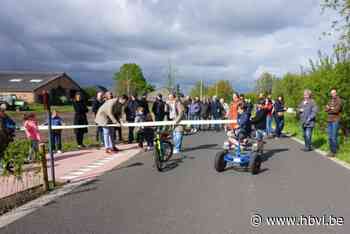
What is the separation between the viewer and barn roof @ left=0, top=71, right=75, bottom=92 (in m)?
72.6

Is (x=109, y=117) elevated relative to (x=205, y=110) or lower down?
Answer: elevated

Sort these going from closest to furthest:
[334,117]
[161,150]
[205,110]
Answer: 1. [161,150]
2. [334,117]
3. [205,110]

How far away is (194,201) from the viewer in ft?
21.7

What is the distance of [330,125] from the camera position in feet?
37.9

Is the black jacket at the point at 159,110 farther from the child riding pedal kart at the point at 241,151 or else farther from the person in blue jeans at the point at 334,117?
the person in blue jeans at the point at 334,117

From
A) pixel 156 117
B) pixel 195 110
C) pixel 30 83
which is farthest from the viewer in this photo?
pixel 30 83

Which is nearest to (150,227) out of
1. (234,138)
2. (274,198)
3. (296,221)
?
(296,221)

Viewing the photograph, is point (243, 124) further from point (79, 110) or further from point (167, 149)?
point (79, 110)

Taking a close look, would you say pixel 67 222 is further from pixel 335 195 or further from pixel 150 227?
pixel 335 195

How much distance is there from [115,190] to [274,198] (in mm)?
2962

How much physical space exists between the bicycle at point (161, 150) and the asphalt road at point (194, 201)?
253 millimetres

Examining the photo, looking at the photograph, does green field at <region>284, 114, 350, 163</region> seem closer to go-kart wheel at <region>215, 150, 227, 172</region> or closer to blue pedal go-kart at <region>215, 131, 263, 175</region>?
blue pedal go-kart at <region>215, 131, 263, 175</region>

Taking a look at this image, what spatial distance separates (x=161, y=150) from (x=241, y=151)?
1987 millimetres

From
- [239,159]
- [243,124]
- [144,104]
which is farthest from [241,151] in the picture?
[144,104]
